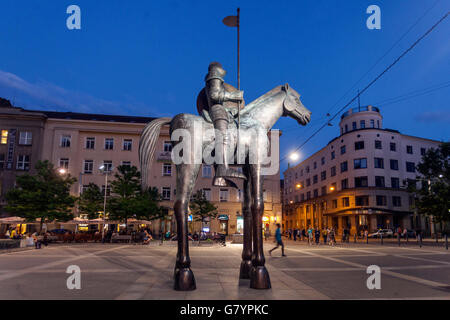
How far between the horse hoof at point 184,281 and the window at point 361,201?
166ft

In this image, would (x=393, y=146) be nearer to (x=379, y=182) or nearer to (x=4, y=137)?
(x=379, y=182)

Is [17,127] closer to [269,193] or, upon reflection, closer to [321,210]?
[269,193]

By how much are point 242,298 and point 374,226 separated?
167 feet

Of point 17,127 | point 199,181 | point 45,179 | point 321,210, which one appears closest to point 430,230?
point 321,210

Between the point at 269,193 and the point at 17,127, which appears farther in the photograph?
the point at 269,193

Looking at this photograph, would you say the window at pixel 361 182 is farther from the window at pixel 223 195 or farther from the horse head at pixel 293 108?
the horse head at pixel 293 108

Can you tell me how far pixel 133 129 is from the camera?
153 feet

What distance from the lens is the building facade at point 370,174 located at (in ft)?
167

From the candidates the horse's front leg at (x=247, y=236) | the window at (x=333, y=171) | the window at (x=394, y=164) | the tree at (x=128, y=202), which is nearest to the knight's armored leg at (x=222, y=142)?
the horse's front leg at (x=247, y=236)

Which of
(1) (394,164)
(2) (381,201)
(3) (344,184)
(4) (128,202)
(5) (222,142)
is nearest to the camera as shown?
(5) (222,142)

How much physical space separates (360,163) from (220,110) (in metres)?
51.6

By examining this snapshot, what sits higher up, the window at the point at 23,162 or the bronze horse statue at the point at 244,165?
the window at the point at 23,162

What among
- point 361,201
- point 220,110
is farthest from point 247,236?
point 361,201

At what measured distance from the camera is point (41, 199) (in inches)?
1196
